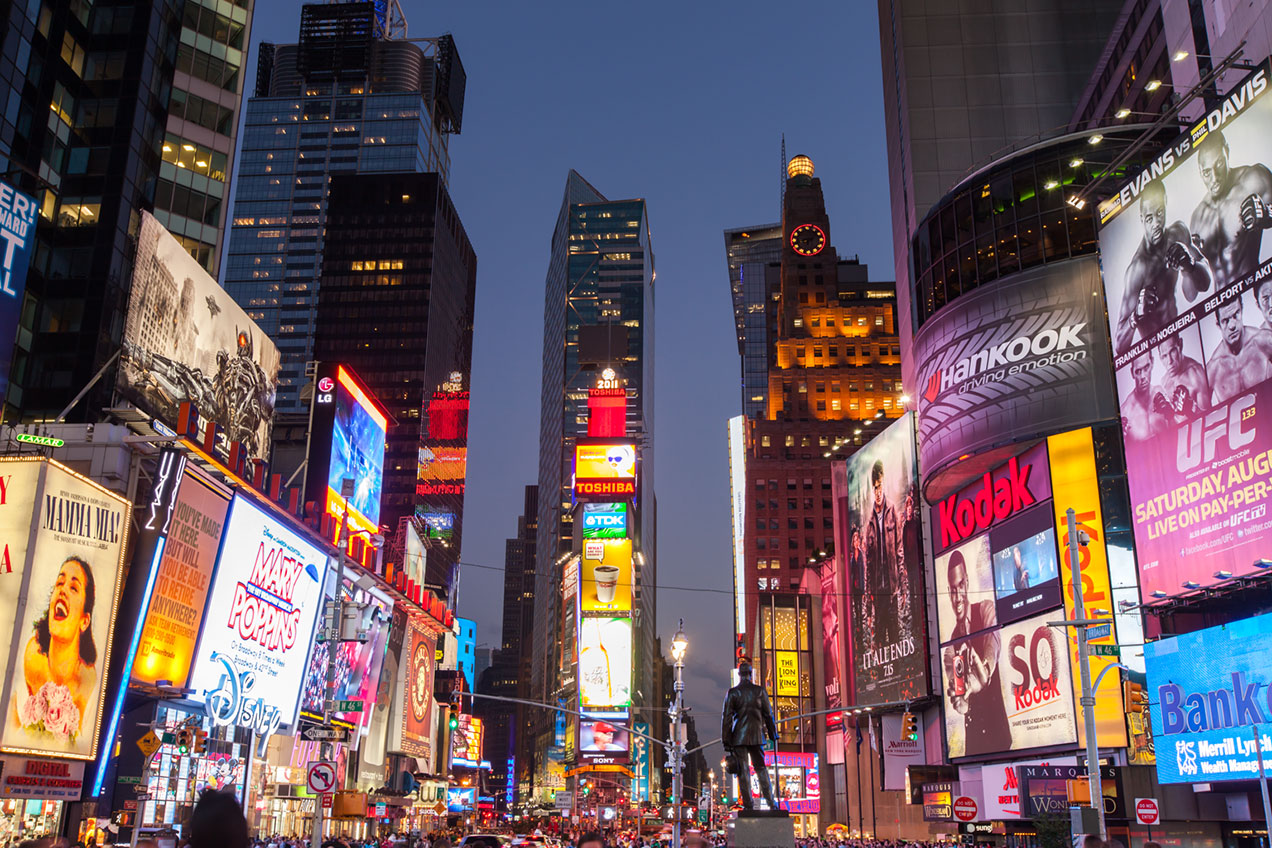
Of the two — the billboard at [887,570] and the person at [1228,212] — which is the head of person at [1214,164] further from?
the billboard at [887,570]

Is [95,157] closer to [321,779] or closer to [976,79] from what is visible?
[321,779]

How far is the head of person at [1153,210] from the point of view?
44.6 metres

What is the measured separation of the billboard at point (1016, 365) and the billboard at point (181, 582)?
3731 centimetres

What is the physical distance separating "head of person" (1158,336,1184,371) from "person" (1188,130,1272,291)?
2.76 m

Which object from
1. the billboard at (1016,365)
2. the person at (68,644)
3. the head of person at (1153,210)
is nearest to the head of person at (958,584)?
the billboard at (1016,365)

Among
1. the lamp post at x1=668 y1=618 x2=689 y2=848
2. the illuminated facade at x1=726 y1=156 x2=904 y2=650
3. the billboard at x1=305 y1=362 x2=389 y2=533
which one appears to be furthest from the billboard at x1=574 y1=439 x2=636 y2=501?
the lamp post at x1=668 y1=618 x2=689 y2=848

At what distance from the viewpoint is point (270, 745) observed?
185ft

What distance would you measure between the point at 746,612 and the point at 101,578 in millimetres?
129762

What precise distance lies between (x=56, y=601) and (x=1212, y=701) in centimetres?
4108

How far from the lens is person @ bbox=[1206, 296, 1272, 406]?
37.9m

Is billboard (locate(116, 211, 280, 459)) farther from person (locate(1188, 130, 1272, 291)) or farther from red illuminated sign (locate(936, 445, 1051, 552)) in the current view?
person (locate(1188, 130, 1272, 291))

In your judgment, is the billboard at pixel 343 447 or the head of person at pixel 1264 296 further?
the billboard at pixel 343 447

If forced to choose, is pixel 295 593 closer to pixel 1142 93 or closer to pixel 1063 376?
pixel 1063 376

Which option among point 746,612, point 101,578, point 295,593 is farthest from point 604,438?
point 101,578
